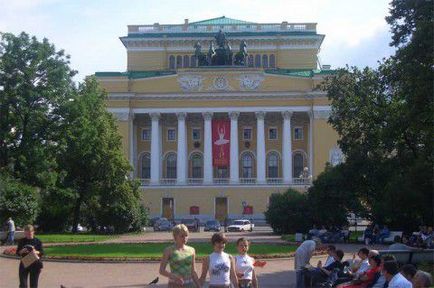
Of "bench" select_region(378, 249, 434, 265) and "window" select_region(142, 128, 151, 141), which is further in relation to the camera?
"window" select_region(142, 128, 151, 141)

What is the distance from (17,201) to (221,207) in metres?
42.3

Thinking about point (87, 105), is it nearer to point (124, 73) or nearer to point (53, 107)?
point (53, 107)

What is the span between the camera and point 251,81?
85250 mm

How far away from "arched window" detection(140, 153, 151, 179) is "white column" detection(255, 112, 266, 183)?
41.8 feet

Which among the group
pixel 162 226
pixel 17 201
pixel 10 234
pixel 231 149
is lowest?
pixel 162 226

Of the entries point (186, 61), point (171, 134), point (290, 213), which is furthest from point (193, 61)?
point (290, 213)

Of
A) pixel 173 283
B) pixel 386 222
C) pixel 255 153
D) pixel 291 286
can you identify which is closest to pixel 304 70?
pixel 255 153

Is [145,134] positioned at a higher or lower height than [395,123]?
higher

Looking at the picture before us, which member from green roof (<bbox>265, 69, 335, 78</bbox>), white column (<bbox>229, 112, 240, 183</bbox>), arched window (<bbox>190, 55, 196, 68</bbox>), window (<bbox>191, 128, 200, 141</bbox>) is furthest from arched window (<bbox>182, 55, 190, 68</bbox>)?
green roof (<bbox>265, 69, 335, 78</bbox>)

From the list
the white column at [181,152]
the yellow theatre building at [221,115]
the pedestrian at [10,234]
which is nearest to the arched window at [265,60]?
the yellow theatre building at [221,115]

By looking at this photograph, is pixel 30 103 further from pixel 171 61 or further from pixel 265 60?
pixel 265 60

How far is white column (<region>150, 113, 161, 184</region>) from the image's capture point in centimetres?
8525

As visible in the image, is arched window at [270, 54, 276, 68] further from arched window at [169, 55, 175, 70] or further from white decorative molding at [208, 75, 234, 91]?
arched window at [169, 55, 175, 70]

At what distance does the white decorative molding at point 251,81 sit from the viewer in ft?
279
